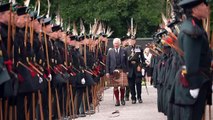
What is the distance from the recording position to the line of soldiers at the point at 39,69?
31.2ft

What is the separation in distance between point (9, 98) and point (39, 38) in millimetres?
2407

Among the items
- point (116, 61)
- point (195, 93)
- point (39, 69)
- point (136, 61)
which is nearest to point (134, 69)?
point (136, 61)

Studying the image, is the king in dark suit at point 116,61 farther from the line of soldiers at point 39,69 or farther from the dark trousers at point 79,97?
the dark trousers at point 79,97

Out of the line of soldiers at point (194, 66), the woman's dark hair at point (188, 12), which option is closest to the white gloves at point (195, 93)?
the line of soldiers at point (194, 66)

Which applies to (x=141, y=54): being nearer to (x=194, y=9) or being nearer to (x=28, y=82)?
(x=28, y=82)

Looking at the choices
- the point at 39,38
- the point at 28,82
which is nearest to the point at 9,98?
the point at 28,82

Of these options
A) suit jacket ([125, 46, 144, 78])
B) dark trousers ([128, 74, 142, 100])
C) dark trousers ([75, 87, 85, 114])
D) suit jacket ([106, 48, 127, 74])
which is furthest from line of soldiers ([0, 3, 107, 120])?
dark trousers ([128, 74, 142, 100])

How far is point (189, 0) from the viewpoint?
786 centimetres

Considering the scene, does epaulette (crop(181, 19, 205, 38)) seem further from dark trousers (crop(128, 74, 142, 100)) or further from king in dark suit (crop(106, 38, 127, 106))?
dark trousers (crop(128, 74, 142, 100))

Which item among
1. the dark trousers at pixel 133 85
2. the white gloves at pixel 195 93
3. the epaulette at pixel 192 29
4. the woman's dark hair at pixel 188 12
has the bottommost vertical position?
the dark trousers at pixel 133 85

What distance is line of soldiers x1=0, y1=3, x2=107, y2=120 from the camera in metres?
9.50

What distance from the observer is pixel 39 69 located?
36.5 feet

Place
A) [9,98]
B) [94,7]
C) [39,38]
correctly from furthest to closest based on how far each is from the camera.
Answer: [94,7], [39,38], [9,98]

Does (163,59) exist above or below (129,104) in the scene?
above
